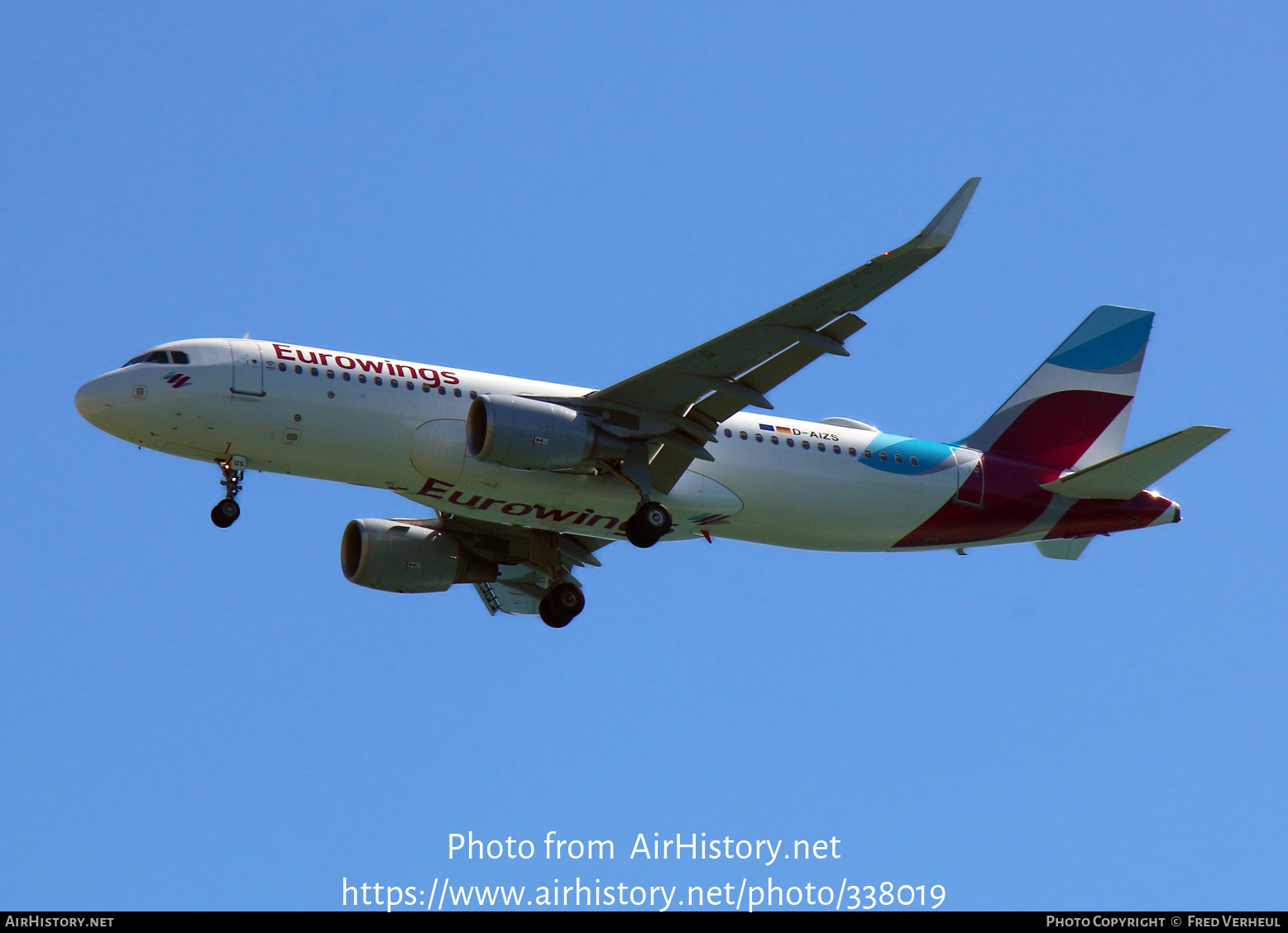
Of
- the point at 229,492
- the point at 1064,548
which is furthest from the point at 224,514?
the point at 1064,548

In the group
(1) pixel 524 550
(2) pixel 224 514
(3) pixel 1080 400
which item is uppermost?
(3) pixel 1080 400

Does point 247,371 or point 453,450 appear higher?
point 247,371

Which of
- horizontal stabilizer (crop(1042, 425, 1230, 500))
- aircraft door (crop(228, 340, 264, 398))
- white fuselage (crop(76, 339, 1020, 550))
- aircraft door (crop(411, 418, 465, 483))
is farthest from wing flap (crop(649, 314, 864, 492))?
horizontal stabilizer (crop(1042, 425, 1230, 500))

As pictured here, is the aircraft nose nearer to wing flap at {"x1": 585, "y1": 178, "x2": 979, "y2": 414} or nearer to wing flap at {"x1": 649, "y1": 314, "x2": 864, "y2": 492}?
wing flap at {"x1": 585, "y1": 178, "x2": 979, "y2": 414}

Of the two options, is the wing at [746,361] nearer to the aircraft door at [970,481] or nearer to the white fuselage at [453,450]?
the white fuselage at [453,450]

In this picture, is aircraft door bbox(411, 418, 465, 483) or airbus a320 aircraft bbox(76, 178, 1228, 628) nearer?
airbus a320 aircraft bbox(76, 178, 1228, 628)

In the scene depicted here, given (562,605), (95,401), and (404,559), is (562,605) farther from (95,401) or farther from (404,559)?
(95,401)

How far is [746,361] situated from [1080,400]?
12165 mm

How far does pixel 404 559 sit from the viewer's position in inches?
1363

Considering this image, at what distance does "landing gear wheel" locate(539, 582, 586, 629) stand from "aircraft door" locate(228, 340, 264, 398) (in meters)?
9.07

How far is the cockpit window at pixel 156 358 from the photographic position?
28.7 meters

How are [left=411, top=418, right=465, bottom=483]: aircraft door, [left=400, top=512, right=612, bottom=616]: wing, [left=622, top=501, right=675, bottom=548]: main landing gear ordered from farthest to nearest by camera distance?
[left=400, top=512, right=612, bottom=616]: wing < [left=622, top=501, right=675, bottom=548]: main landing gear < [left=411, top=418, right=465, bottom=483]: aircraft door

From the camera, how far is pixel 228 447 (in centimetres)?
2866

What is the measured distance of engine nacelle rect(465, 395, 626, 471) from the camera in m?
28.5
